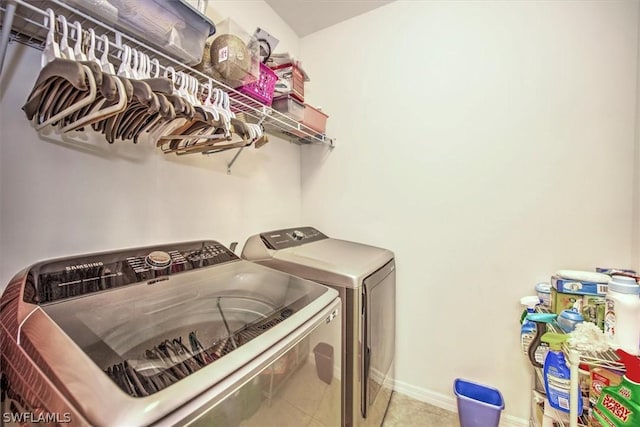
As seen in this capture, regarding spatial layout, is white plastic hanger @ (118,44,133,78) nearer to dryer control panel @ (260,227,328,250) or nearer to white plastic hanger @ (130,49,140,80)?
white plastic hanger @ (130,49,140,80)

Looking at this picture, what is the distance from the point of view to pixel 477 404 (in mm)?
1429

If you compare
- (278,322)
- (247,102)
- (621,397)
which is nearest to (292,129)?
(247,102)

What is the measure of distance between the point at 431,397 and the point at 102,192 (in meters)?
2.16

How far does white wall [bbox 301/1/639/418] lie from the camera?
1.33m

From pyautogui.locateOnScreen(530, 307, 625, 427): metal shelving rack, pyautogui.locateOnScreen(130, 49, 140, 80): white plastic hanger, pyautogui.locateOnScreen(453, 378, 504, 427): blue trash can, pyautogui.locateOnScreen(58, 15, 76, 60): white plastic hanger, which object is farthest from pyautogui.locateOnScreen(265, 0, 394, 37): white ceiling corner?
pyautogui.locateOnScreen(453, 378, 504, 427): blue trash can

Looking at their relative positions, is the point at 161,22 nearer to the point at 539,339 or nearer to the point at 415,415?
the point at 539,339

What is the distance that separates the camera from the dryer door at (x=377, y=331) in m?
1.29

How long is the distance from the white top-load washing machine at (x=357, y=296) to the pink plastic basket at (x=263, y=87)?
75cm

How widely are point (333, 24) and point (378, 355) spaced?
2.32m

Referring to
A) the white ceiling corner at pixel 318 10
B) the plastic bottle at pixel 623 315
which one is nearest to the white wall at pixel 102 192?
the white ceiling corner at pixel 318 10

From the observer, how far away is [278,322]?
79 centimetres

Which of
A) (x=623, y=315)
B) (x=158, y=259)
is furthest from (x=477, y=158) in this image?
(x=158, y=259)

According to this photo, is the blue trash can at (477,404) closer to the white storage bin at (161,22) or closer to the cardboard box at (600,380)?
the cardboard box at (600,380)

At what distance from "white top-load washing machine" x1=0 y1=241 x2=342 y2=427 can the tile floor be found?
2.69ft
